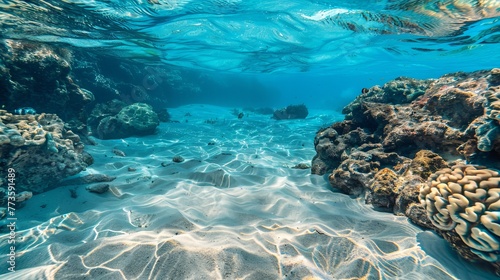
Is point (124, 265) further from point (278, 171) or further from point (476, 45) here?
point (476, 45)

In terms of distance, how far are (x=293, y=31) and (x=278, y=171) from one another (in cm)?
1275

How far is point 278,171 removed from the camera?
297 inches

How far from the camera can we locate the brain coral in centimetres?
248

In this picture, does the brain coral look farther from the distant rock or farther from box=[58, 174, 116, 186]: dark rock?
the distant rock

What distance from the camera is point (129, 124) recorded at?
13.6 metres

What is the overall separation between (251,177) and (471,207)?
4.99m

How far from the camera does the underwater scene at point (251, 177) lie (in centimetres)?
286

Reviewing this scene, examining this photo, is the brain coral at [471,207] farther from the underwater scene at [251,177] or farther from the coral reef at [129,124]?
the coral reef at [129,124]

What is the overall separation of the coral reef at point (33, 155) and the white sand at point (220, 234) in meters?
0.54

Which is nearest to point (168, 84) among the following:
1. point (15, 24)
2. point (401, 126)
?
point (15, 24)

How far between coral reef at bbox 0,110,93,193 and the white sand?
1.77 feet

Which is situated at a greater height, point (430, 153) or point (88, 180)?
point (430, 153)

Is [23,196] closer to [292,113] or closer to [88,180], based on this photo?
[88,180]

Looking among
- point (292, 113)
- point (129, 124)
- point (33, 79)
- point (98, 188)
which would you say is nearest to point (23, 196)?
Answer: point (98, 188)
